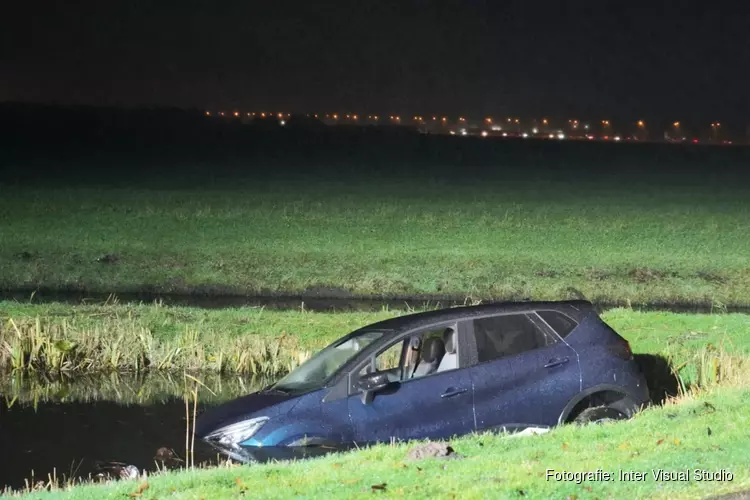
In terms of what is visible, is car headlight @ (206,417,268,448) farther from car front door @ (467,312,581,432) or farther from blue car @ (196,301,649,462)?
car front door @ (467,312,581,432)

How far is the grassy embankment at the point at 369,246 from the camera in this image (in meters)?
27.2

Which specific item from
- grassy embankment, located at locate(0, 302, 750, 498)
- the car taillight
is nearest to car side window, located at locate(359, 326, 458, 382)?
grassy embankment, located at locate(0, 302, 750, 498)

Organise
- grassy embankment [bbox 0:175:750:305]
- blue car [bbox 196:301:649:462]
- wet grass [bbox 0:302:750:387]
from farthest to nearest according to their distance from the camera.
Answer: grassy embankment [bbox 0:175:750:305], wet grass [bbox 0:302:750:387], blue car [bbox 196:301:649:462]

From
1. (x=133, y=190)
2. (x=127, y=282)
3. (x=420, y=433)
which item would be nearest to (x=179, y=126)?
(x=133, y=190)

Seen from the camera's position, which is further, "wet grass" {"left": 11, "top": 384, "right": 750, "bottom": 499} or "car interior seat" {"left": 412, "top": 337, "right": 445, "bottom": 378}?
"car interior seat" {"left": 412, "top": 337, "right": 445, "bottom": 378}

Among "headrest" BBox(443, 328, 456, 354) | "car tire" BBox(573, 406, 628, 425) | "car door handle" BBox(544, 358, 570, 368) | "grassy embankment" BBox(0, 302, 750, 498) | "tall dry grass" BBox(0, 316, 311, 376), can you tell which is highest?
"headrest" BBox(443, 328, 456, 354)

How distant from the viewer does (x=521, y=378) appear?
10938 millimetres

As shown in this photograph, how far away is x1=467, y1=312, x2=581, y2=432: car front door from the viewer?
35.7 feet

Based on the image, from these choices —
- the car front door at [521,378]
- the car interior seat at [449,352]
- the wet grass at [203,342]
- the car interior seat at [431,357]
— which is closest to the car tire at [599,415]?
the car front door at [521,378]

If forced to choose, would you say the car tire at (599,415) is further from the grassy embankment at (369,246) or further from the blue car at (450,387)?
the grassy embankment at (369,246)

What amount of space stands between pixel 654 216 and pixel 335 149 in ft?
138

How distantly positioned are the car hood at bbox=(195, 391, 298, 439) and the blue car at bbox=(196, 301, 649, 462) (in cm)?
1

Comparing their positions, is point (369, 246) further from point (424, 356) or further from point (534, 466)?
point (534, 466)

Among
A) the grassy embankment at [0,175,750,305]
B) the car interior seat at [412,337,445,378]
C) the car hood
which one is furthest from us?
the grassy embankment at [0,175,750,305]
